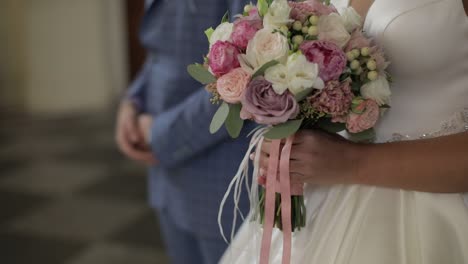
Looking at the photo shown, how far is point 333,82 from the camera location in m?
1.04

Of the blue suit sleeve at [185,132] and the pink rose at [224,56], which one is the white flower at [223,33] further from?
the blue suit sleeve at [185,132]

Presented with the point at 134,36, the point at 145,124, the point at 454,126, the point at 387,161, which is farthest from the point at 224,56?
the point at 134,36

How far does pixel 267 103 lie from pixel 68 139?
460cm

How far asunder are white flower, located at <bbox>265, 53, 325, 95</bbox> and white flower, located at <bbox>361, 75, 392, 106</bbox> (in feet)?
0.33

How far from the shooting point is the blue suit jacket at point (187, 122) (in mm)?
1523

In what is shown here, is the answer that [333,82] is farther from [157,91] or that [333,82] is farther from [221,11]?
[157,91]

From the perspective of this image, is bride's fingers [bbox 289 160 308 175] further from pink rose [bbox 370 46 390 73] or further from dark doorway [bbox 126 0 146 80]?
dark doorway [bbox 126 0 146 80]

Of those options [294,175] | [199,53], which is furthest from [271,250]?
[199,53]

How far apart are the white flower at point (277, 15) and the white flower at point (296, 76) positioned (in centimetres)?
7

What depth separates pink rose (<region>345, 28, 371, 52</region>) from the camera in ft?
3.57

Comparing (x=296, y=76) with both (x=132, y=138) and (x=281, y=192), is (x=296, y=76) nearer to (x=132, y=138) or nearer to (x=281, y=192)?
(x=281, y=192)

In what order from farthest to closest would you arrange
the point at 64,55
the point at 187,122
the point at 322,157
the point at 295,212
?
the point at 64,55 → the point at 187,122 → the point at 295,212 → the point at 322,157

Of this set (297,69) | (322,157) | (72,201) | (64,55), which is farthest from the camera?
(64,55)

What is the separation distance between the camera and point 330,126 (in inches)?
44.9
